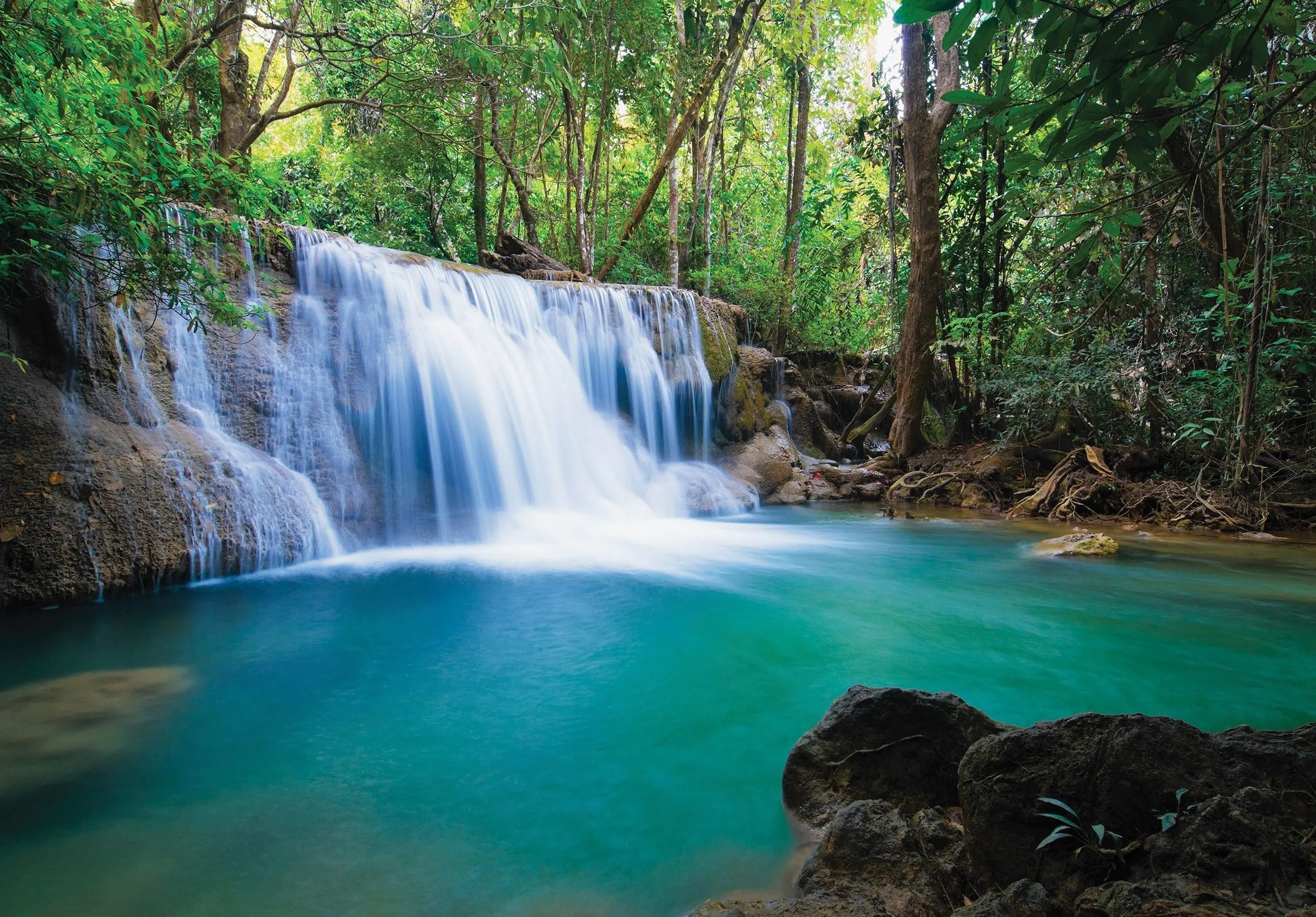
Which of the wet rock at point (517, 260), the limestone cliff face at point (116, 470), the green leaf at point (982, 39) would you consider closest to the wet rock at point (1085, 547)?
the green leaf at point (982, 39)

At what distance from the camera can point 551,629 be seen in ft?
15.4

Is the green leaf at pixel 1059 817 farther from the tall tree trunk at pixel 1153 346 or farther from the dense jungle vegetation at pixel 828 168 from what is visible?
the tall tree trunk at pixel 1153 346

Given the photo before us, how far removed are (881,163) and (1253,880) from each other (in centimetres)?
1351

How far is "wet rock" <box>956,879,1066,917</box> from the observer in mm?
1451

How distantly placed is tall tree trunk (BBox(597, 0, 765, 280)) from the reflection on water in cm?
806

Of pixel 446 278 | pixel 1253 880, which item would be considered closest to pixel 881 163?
pixel 446 278

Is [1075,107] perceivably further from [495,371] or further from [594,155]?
[594,155]

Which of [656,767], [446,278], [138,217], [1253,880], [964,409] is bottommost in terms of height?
[656,767]

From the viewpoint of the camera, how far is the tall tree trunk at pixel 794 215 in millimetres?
15117

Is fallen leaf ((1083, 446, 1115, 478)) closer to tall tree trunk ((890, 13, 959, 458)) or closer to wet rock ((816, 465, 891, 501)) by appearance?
tall tree trunk ((890, 13, 959, 458))

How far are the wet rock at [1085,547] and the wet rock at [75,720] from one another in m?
7.16

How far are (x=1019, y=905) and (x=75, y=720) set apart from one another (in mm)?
3906

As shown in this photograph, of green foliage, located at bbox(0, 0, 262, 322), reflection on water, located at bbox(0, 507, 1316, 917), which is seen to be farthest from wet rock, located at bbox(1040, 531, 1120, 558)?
green foliage, located at bbox(0, 0, 262, 322)

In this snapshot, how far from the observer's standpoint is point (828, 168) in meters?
21.3
